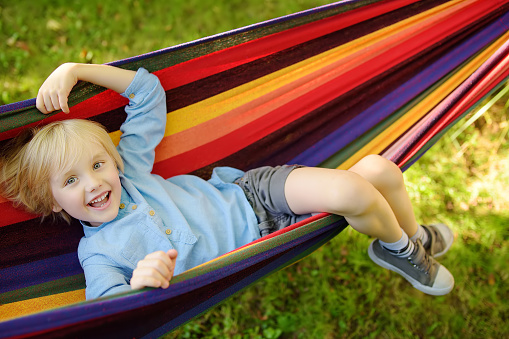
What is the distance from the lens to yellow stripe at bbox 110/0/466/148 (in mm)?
1642

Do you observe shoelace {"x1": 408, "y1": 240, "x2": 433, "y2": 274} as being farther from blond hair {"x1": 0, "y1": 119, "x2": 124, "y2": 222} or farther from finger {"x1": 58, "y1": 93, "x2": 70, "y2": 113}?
finger {"x1": 58, "y1": 93, "x2": 70, "y2": 113}

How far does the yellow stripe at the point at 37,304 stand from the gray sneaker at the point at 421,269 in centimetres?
108

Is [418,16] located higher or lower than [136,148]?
higher

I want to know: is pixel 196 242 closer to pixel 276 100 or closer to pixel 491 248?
pixel 276 100

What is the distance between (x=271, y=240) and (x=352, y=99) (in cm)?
93

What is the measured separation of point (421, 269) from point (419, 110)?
2.13ft

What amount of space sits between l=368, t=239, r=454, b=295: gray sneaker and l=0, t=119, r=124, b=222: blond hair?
109cm

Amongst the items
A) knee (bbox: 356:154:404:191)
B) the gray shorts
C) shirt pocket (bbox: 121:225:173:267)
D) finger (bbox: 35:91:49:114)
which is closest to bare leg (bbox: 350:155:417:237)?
knee (bbox: 356:154:404:191)

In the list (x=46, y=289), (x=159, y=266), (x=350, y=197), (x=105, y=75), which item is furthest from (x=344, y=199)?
(x=46, y=289)

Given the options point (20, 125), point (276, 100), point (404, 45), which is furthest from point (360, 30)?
point (20, 125)

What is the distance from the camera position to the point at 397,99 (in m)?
1.81

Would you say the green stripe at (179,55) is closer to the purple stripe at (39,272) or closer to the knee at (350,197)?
the purple stripe at (39,272)

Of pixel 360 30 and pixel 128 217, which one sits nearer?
pixel 128 217

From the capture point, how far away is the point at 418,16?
5.88 ft
